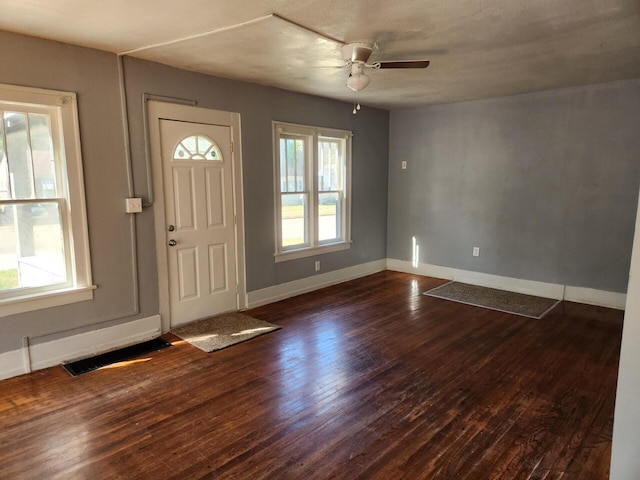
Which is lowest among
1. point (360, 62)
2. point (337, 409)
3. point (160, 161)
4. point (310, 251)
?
point (337, 409)

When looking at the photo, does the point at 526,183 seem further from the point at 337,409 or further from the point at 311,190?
the point at 337,409

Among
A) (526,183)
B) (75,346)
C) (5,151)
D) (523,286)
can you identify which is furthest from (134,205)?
(523,286)

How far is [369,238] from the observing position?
6.30 m

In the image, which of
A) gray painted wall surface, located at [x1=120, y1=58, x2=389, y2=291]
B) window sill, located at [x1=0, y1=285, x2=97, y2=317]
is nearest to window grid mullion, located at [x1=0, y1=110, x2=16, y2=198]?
window sill, located at [x1=0, y1=285, x2=97, y2=317]

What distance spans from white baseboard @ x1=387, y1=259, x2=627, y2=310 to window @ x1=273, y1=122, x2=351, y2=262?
4.25ft

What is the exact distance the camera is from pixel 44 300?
3172 mm

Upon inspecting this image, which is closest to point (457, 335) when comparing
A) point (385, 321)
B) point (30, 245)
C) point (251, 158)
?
point (385, 321)

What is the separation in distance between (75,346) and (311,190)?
10.2 ft

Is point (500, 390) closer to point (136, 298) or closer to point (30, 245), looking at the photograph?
point (136, 298)

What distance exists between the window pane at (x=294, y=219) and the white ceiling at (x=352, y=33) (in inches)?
59.9

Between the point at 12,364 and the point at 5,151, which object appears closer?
the point at 5,151

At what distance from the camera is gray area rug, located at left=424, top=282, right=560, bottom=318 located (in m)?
4.61

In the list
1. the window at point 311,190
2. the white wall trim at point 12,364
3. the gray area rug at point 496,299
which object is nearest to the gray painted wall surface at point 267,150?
the window at point 311,190

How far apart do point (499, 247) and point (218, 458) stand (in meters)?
4.50
